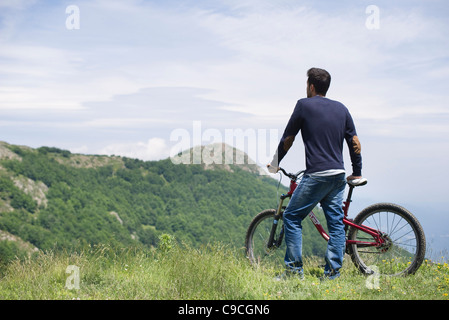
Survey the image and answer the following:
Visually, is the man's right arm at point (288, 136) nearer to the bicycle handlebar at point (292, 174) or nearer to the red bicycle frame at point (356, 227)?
the bicycle handlebar at point (292, 174)

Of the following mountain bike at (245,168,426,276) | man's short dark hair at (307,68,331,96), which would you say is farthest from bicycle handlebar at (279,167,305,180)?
man's short dark hair at (307,68,331,96)

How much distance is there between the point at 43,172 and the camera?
447 feet

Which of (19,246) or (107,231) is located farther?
(107,231)

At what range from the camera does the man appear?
14.7ft

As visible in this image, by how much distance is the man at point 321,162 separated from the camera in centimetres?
448

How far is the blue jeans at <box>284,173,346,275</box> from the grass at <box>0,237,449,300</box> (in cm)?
24

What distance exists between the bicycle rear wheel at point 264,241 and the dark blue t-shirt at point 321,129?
1.22 m

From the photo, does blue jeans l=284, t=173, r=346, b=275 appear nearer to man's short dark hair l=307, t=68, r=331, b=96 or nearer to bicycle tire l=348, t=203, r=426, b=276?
bicycle tire l=348, t=203, r=426, b=276

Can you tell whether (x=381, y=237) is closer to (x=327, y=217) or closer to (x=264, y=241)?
(x=327, y=217)

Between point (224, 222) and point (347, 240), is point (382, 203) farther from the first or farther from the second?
point (224, 222)

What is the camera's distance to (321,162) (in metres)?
4.46

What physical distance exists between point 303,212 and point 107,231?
10254 cm
